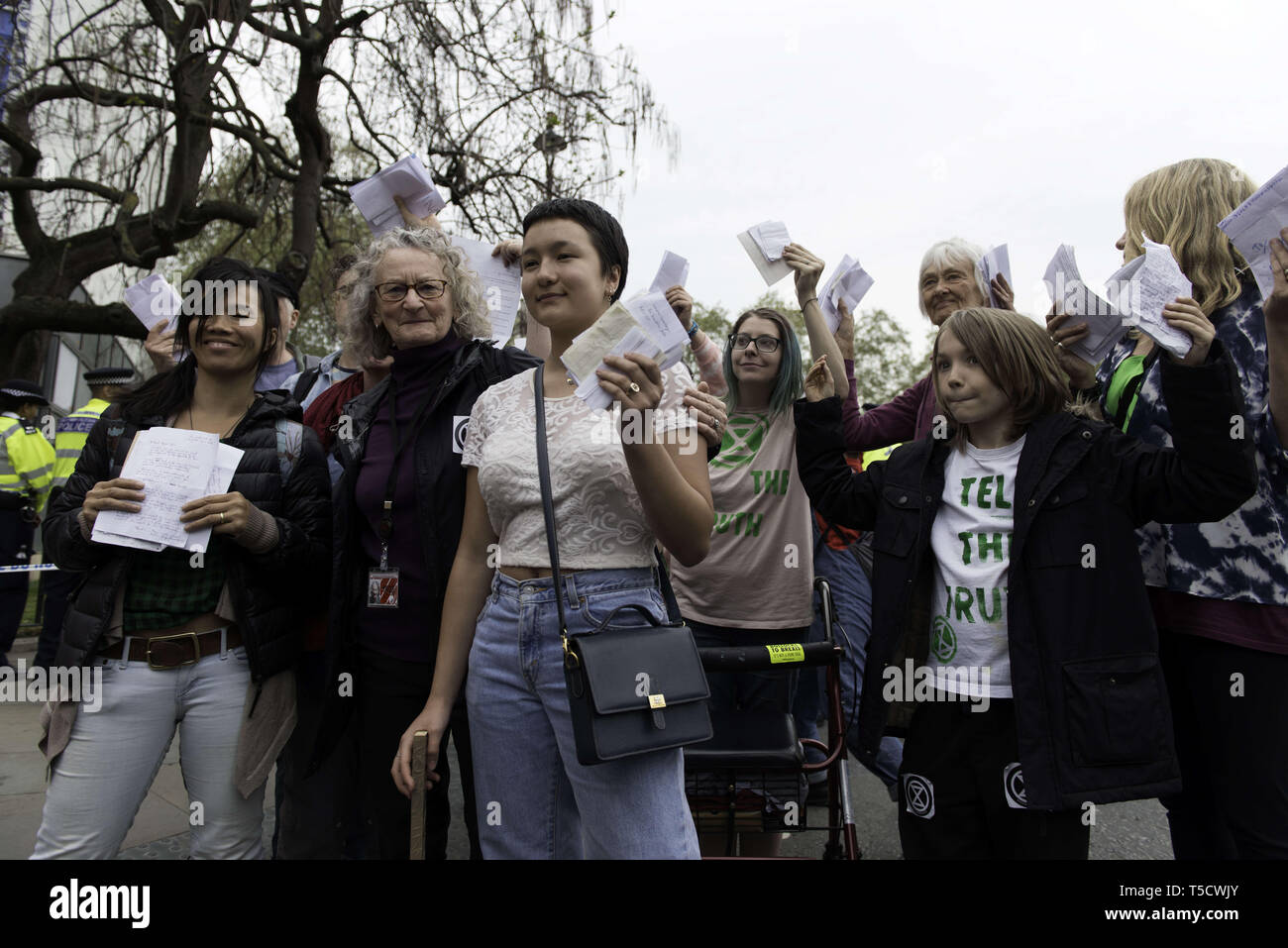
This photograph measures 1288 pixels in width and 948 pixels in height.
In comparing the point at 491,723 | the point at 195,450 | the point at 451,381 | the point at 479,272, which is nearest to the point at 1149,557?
the point at 491,723

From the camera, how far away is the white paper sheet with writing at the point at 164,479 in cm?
218

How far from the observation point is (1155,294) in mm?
1993

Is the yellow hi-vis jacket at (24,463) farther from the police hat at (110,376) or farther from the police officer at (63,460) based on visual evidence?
the police hat at (110,376)

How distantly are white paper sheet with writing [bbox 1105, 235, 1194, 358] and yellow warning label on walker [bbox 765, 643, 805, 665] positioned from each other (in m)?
1.19

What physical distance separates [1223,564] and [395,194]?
9.31 feet

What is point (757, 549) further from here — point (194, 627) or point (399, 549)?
point (194, 627)

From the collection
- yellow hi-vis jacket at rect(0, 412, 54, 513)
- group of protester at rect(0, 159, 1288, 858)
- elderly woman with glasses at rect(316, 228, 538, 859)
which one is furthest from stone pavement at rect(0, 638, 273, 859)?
yellow hi-vis jacket at rect(0, 412, 54, 513)

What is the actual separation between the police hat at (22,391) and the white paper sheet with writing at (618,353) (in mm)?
7055

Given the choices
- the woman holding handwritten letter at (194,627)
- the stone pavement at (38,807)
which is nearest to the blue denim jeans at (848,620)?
the woman holding handwritten letter at (194,627)

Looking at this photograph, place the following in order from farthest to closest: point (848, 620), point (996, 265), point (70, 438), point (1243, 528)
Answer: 1. point (70, 438)
2. point (848, 620)
3. point (996, 265)
4. point (1243, 528)

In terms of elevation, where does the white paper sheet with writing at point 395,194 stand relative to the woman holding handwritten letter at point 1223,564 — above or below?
above

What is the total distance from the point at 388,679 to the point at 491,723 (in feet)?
1.75

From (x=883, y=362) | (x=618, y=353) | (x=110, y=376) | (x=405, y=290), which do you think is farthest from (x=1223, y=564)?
(x=883, y=362)

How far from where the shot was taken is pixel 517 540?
6.22 feet
